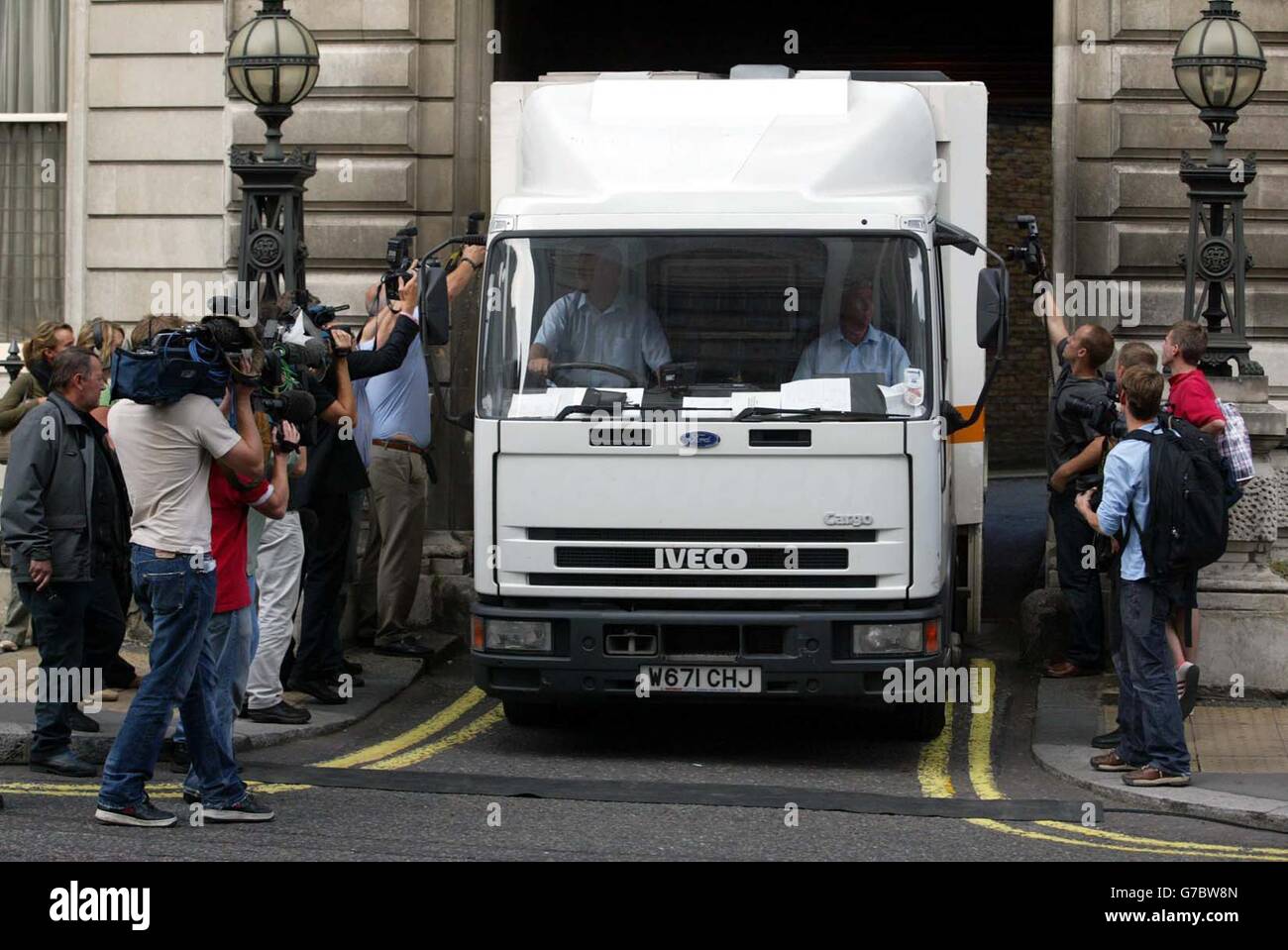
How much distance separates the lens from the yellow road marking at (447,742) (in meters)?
9.72

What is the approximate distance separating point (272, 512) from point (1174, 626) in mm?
4094

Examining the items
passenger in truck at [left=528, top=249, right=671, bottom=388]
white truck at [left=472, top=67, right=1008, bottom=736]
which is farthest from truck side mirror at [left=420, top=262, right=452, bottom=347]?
passenger in truck at [left=528, top=249, right=671, bottom=388]

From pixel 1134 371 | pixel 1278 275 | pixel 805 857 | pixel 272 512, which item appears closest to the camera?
pixel 805 857

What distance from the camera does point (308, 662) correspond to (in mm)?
Result: 10977

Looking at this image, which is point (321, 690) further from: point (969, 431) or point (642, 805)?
point (969, 431)

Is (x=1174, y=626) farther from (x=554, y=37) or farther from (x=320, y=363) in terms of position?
(x=554, y=37)

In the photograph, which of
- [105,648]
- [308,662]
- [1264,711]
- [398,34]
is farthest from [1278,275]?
[105,648]

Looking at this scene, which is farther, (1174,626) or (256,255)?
(256,255)

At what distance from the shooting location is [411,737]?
10.5 meters

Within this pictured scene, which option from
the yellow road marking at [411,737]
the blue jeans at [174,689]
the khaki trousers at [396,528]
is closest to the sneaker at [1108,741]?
the yellow road marking at [411,737]

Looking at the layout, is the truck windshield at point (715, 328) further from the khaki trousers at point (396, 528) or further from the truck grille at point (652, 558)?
the khaki trousers at point (396, 528)

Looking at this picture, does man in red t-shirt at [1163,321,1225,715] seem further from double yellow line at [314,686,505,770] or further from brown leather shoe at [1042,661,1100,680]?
double yellow line at [314,686,505,770]

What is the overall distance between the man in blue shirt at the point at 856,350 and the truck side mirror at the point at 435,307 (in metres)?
1.71

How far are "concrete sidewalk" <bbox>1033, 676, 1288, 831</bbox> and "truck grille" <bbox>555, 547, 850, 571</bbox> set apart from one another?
153cm
